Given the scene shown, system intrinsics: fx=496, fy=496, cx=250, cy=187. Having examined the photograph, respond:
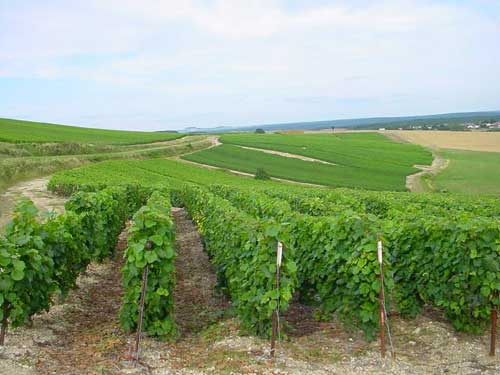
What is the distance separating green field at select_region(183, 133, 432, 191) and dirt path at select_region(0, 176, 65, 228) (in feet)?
83.0

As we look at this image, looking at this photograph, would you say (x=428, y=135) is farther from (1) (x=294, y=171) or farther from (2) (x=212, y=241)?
(2) (x=212, y=241)

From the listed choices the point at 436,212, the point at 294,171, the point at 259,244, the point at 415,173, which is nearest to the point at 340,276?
the point at 259,244

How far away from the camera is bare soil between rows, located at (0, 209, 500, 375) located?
273 inches

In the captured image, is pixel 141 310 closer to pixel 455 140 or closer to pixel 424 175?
pixel 424 175

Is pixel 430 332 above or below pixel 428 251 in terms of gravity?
below

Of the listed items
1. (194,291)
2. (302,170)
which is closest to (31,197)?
(194,291)

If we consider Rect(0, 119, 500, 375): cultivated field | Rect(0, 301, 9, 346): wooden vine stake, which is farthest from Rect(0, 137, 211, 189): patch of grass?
Rect(0, 301, 9, 346): wooden vine stake

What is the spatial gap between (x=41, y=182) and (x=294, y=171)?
29624 millimetres

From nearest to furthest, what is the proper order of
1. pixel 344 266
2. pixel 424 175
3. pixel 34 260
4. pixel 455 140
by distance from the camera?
pixel 34 260, pixel 344 266, pixel 424 175, pixel 455 140

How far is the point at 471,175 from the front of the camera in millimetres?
55156

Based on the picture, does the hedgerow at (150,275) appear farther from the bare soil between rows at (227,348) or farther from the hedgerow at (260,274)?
the hedgerow at (260,274)

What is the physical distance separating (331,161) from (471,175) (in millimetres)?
17828

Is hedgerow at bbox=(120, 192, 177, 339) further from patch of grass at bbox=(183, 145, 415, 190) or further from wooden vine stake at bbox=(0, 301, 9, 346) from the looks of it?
patch of grass at bbox=(183, 145, 415, 190)

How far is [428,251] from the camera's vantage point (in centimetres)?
877
